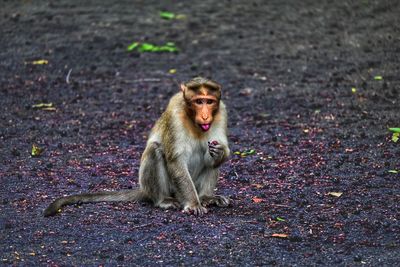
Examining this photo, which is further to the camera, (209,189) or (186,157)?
(209,189)

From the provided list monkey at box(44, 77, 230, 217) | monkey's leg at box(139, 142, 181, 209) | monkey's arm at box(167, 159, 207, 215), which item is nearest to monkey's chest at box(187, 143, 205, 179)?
monkey at box(44, 77, 230, 217)

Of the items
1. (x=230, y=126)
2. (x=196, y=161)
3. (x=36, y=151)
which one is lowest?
(x=230, y=126)

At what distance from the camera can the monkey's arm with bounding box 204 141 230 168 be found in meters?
7.62

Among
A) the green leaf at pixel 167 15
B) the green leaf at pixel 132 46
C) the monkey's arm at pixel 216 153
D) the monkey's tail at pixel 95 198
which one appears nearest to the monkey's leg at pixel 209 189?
the monkey's arm at pixel 216 153

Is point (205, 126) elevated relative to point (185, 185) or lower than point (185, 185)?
elevated

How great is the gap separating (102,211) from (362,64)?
285 inches

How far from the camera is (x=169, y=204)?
7863mm

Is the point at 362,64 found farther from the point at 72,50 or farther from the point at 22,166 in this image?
the point at 22,166

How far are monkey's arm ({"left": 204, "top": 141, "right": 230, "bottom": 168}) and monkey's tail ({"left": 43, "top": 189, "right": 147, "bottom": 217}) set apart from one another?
750 millimetres

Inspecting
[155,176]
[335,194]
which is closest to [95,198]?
[155,176]

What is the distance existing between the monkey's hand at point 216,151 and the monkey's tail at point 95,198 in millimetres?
827

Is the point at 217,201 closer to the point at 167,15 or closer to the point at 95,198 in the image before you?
the point at 95,198

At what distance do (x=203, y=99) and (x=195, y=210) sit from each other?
1.04 meters

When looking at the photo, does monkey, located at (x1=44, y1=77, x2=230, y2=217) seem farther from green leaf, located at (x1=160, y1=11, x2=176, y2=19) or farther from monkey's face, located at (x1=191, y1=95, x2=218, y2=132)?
green leaf, located at (x1=160, y1=11, x2=176, y2=19)
